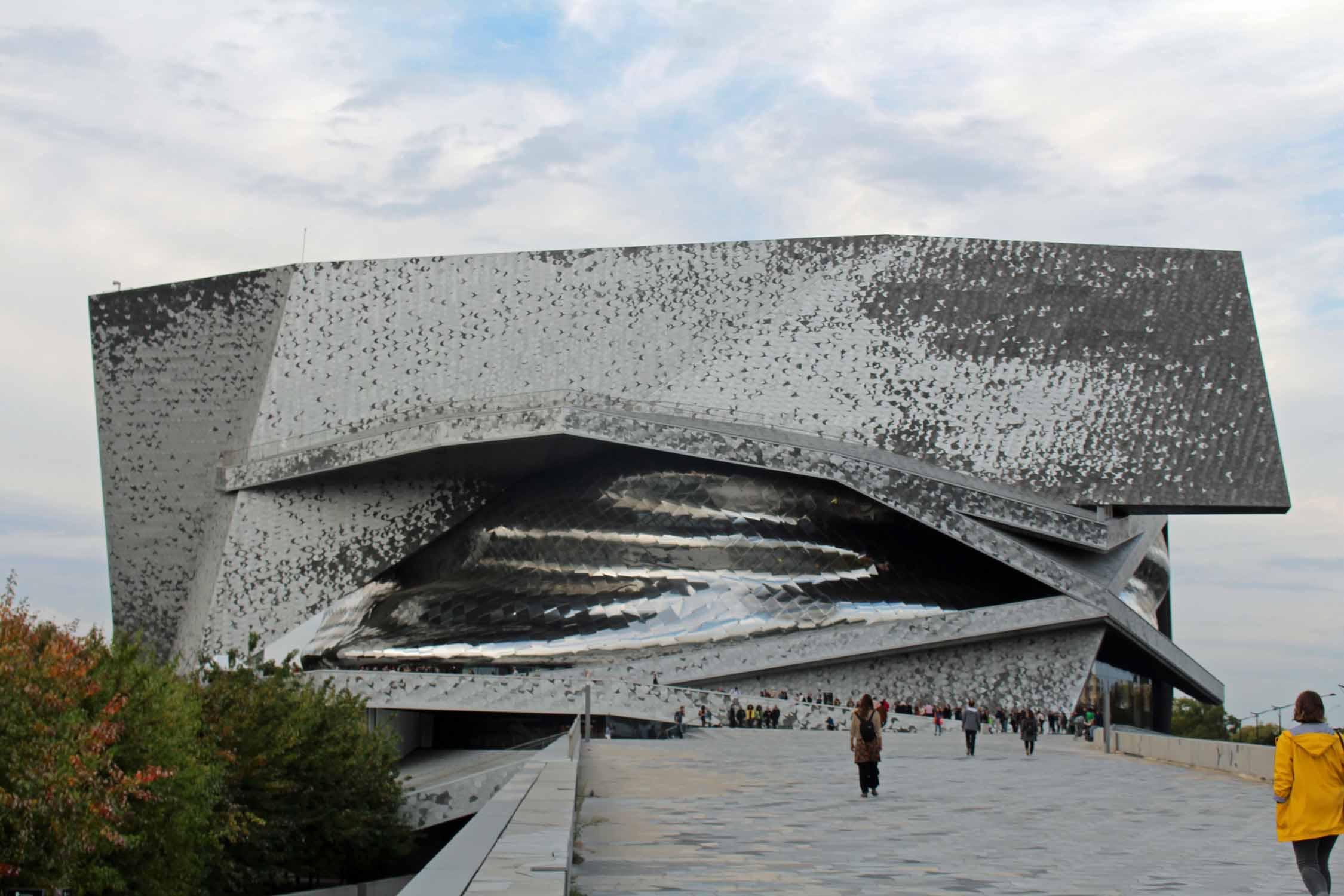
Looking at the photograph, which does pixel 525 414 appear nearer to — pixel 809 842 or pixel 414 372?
pixel 414 372

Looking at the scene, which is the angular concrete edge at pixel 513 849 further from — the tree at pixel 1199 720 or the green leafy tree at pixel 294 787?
the tree at pixel 1199 720

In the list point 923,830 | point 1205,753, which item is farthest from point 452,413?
point 923,830

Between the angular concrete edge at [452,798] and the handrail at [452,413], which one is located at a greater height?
the handrail at [452,413]

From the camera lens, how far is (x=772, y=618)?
33.5m

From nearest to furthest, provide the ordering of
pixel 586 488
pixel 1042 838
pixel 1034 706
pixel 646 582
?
pixel 1042 838, pixel 1034 706, pixel 646 582, pixel 586 488

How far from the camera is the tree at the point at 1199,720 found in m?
68.9

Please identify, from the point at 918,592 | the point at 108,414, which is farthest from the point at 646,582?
the point at 108,414

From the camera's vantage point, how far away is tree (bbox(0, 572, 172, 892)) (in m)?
10.7

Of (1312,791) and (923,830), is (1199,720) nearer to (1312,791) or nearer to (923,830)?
(923,830)

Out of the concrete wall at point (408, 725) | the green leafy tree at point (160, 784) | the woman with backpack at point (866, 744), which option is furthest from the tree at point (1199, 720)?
the green leafy tree at point (160, 784)

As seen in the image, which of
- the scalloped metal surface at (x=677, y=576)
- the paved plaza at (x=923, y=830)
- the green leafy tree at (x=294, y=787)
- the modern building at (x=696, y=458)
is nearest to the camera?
the paved plaza at (x=923, y=830)

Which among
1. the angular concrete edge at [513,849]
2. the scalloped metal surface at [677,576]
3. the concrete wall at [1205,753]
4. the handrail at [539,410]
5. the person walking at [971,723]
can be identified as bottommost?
the angular concrete edge at [513,849]

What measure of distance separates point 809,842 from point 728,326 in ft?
95.3

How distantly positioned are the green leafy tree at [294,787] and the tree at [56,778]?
3592 millimetres
